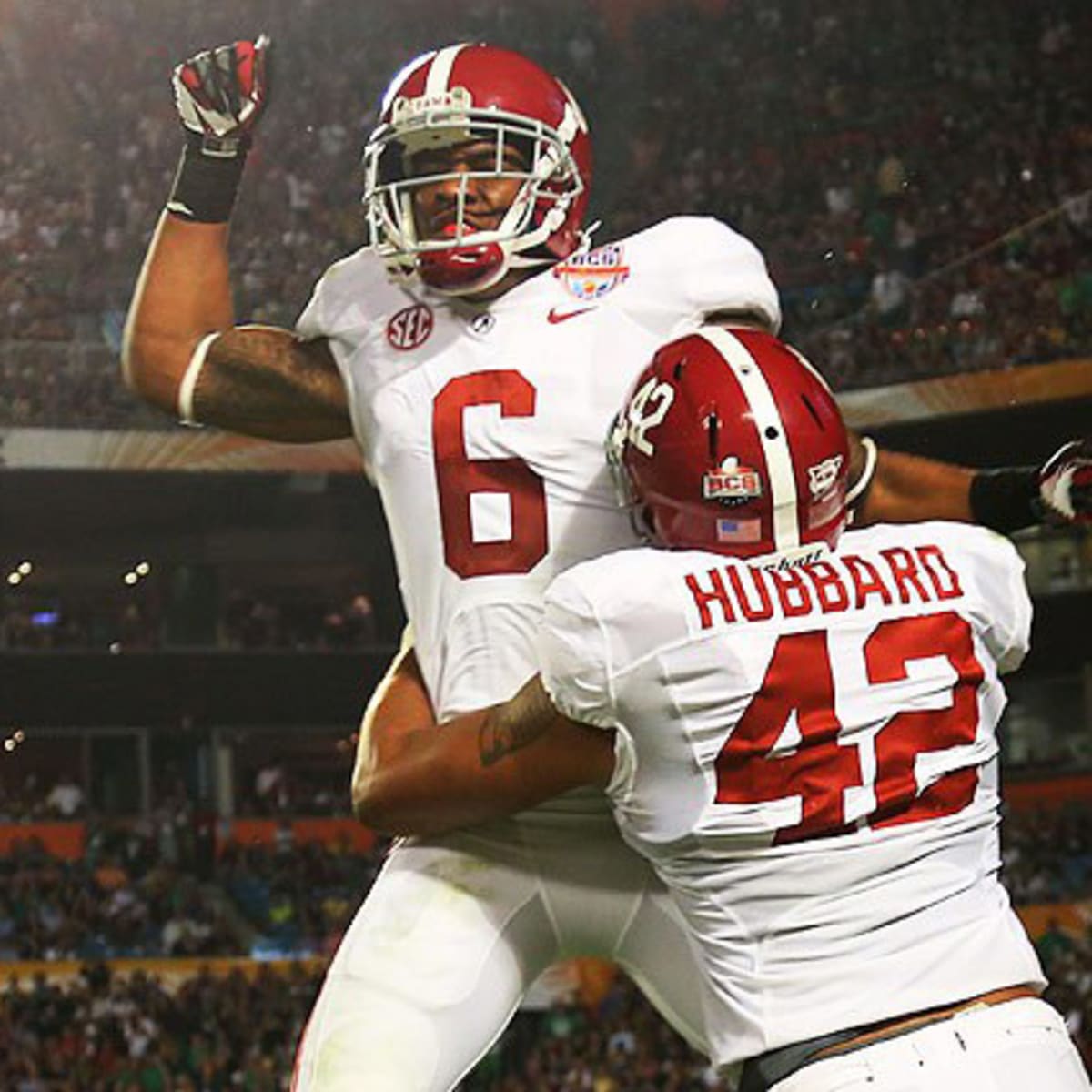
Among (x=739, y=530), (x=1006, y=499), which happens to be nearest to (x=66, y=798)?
(x=1006, y=499)

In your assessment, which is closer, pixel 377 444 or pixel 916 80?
pixel 377 444

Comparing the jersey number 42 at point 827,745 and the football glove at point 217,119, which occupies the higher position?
the football glove at point 217,119

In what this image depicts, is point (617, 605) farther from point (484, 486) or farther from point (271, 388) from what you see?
point (271, 388)

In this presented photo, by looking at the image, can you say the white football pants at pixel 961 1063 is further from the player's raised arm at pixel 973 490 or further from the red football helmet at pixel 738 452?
the player's raised arm at pixel 973 490

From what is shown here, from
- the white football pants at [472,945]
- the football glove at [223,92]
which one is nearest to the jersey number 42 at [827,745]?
the white football pants at [472,945]

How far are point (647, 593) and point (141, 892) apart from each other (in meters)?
6.24

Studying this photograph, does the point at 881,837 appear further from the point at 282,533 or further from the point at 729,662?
the point at 282,533

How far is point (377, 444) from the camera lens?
2.08 metres

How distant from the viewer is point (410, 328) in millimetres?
2090


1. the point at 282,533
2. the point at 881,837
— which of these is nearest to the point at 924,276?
the point at 282,533

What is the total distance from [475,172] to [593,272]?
138mm

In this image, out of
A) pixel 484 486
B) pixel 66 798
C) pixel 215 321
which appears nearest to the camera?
pixel 484 486

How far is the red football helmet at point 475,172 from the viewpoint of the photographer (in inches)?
80.4

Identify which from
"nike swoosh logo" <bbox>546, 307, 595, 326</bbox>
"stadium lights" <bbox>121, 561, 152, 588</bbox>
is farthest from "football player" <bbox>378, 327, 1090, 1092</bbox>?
"stadium lights" <bbox>121, 561, 152, 588</bbox>
